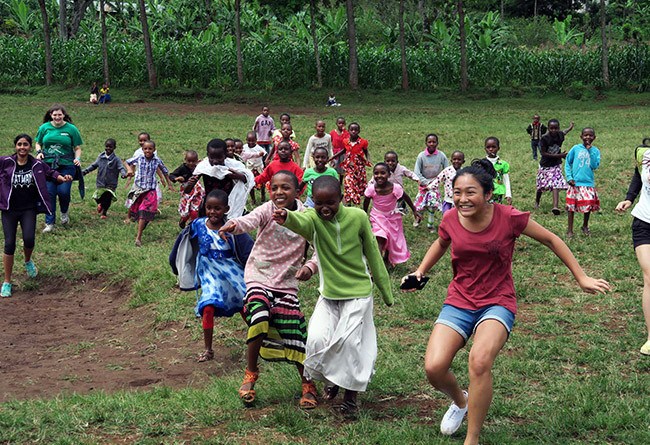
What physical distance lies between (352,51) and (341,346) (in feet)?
103

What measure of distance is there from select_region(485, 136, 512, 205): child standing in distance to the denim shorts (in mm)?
7070

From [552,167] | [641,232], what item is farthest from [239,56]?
[641,232]

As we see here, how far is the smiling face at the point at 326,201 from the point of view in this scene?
617 cm

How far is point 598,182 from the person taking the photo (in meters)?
17.7

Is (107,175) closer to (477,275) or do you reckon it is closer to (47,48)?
(477,275)

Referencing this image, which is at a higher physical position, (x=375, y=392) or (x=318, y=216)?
(x=318, y=216)

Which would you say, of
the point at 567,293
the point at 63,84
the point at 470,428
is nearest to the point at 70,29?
the point at 63,84

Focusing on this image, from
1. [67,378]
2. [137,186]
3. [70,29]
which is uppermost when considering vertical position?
[70,29]

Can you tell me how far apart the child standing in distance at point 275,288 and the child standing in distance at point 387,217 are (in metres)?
4.38

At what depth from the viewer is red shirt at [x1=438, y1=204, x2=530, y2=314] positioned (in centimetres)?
566

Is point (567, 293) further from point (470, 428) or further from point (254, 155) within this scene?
point (254, 155)

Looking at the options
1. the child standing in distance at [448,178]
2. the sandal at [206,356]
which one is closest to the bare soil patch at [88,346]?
the sandal at [206,356]

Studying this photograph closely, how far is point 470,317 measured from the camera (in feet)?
18.7

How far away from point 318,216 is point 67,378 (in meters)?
3.21
